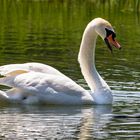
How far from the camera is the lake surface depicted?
1028cm

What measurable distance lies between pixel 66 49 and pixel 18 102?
6638 mm

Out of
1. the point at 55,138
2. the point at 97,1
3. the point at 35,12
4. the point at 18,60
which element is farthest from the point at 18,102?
the point at 97,1

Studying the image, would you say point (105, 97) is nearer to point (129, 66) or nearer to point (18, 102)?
point (18, 102)

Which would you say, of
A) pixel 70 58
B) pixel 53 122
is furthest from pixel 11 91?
pixel 70 58

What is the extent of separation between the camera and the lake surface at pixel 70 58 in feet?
33.7

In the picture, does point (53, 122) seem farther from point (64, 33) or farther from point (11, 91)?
point (64, 33)

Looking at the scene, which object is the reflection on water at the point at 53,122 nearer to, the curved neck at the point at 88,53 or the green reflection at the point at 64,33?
the curved neck at the point at 88,53

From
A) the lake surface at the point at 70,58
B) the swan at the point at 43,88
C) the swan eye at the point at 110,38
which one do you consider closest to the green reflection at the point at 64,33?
the lake surface at the point at 70,58

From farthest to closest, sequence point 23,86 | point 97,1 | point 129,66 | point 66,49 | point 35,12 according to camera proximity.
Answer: point 97,1 → point 35,12 → point 66,49 → point 129,66 → point 23,86

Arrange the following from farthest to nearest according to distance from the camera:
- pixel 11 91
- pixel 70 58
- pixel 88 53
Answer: pixel 70 58
pixel 88 53
pixel 11 91

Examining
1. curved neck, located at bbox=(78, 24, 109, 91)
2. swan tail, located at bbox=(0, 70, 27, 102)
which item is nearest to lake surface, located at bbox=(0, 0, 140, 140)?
swan tail, located at bbox=(0, 70, 27, 102)

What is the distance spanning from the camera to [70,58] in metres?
16.8

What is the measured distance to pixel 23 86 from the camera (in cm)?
1190

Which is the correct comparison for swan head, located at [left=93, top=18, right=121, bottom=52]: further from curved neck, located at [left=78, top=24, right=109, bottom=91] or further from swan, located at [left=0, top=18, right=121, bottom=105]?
swan, located at [left=0, top=18, right=121, bottom=105]
